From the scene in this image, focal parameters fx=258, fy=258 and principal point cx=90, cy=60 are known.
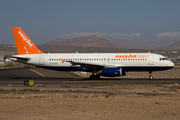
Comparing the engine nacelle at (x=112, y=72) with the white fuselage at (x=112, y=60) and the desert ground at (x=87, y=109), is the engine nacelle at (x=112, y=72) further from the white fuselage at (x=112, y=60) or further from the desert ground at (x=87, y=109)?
the desert ground at (x=87, y=109)

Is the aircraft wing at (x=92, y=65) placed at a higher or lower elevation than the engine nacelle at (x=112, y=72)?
higher

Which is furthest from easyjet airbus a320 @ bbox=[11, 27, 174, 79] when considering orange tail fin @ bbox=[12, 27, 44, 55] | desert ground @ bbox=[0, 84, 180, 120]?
desert ground @ bbox=[0, 84, 180, 120]

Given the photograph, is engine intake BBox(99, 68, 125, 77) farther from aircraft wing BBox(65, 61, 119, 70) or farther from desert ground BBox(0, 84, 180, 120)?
desert ground BBox(0, 84, 180, 120)

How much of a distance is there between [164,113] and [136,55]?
29479 mm

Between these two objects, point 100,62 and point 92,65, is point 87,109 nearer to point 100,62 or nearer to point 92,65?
point 92,65

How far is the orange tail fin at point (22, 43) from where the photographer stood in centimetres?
4972

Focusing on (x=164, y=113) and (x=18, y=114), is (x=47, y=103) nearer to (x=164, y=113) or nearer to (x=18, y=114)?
(x=18, y=114)

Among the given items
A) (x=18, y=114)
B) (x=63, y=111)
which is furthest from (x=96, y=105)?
(x=18, y=114)

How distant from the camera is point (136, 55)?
46.5 meters

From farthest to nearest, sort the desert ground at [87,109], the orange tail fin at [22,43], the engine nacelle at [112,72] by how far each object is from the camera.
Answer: the orange tail fin at [22,43], the engine nacelle at [112,72], the desert ground at [87,109]

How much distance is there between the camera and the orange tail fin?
49719 mm

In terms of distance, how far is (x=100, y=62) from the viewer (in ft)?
154

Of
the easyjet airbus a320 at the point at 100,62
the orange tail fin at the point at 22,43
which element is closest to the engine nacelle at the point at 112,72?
the easyjet airbus a320 at the point at 100,62

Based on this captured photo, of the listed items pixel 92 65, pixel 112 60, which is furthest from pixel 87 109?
pixel 112 60
